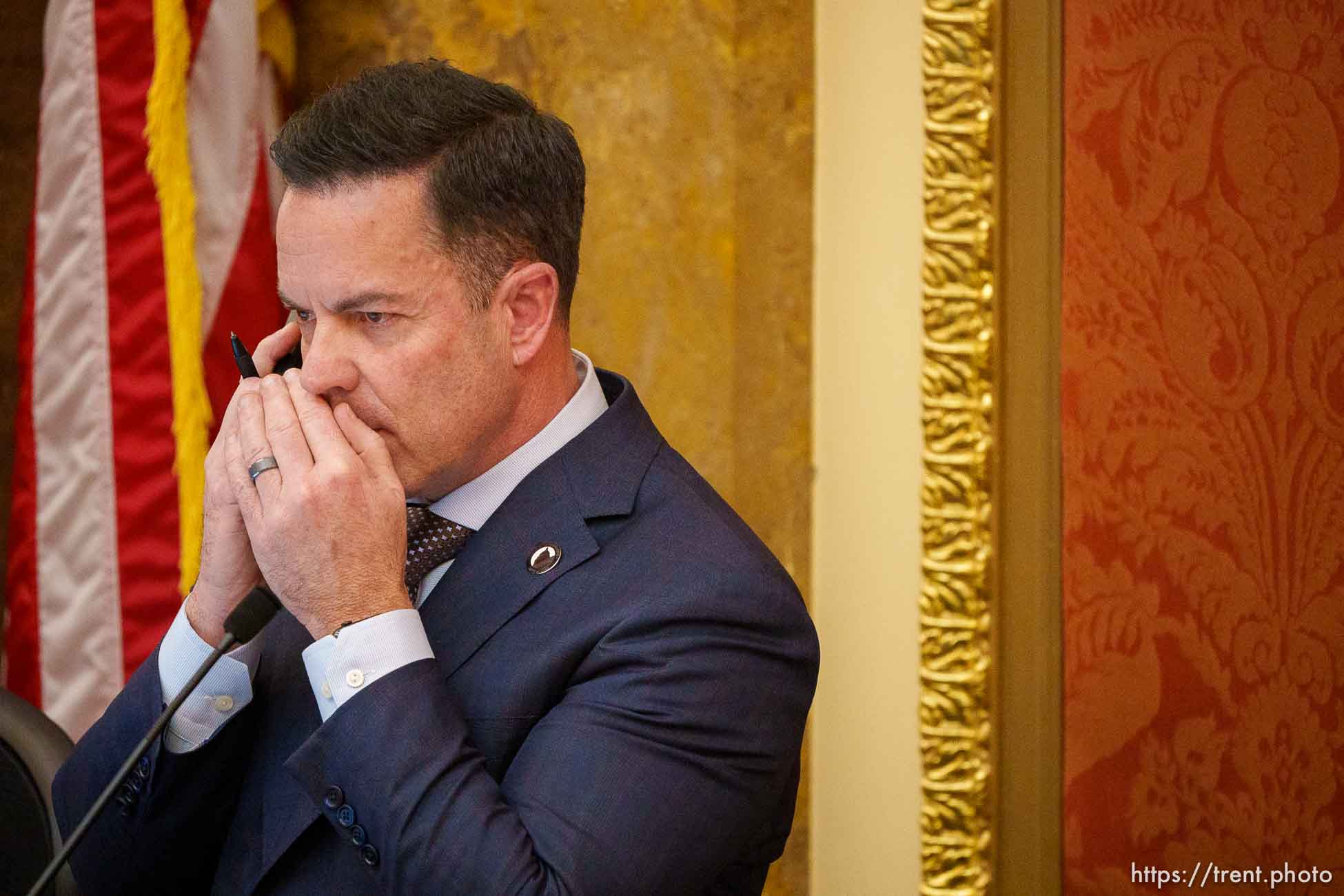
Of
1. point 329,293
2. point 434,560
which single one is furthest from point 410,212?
point 434,560

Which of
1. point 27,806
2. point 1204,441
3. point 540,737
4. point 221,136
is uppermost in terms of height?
point 221,136

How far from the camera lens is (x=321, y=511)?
3.73 feet

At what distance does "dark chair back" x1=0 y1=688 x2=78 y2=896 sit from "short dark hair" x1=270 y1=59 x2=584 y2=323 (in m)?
0.63

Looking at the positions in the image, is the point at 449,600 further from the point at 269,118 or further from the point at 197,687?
the point at 269,118

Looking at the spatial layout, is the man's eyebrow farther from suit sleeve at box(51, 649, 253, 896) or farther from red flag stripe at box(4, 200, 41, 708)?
red flag stripe at box(4, 200, 41, 708)

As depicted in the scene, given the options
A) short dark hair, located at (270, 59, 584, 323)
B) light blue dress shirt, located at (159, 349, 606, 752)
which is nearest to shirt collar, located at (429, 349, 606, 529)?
light blue dress shirt, located at (159, 349, 606, 752)

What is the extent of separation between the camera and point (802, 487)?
209 centimetres

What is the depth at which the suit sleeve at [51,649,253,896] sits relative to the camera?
4.28 feet

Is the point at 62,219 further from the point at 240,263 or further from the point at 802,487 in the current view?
the point at 802,487

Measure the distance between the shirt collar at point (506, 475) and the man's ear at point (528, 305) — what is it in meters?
0.08

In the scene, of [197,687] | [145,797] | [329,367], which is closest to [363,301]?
[329,367]

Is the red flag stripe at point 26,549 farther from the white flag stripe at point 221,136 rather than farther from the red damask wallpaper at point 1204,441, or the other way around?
the red damask wallpaper at point 1204,441

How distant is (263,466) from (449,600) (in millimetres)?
220

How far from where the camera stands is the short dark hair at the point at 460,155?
124 centimetres
